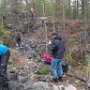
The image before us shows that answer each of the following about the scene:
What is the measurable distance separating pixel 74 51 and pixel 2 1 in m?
27.0

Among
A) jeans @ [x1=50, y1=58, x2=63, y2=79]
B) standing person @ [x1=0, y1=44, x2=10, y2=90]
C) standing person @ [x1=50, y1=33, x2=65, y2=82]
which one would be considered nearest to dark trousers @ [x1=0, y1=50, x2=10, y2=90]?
standing person @ [x1=0, y1=44, x2=10, y2=90]

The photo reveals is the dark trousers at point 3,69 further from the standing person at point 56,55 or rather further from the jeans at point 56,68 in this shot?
the jeans at point 56,68

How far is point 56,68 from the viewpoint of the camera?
11109 millimetres

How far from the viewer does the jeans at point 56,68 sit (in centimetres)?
1094

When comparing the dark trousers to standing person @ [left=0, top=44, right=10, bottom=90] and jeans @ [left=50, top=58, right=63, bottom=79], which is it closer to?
standing person @ [left=0, top=44, right=10, bottom=90]

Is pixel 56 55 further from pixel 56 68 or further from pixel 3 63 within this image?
pixel 3 63

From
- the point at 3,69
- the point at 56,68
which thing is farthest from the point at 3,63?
the point at 56,68

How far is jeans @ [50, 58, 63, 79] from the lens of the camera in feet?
35.9

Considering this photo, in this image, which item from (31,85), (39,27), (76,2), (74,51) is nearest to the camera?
(31,85)

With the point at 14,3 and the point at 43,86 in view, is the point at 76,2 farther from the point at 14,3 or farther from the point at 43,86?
the point at 43,86

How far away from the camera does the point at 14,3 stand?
41.2m

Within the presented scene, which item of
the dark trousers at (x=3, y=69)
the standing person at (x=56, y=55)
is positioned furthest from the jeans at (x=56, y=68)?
the dark trousers at (x=3, y=69)

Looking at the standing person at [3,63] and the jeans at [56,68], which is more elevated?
the standing person at [3,63]

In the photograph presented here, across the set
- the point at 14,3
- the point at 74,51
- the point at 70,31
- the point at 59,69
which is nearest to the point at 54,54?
the point at 59,69
